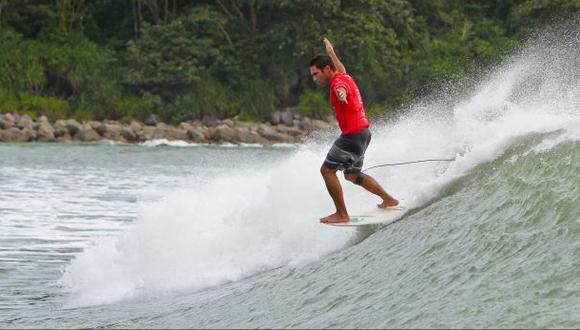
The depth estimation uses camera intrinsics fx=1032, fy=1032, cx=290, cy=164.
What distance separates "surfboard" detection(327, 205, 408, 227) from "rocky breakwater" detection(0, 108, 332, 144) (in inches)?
1038

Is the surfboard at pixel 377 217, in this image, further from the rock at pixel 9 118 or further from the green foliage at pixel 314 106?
the green foliage at pixel 314 106

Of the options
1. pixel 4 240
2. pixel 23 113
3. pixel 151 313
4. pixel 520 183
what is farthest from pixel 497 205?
pixel 23 113

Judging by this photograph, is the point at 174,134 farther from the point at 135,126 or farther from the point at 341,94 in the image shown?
the point at 341,94

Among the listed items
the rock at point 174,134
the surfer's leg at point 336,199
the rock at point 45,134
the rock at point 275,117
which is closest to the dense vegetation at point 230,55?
the rock at point 275,117

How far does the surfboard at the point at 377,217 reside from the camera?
8.07 m

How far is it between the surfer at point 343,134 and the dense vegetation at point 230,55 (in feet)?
104

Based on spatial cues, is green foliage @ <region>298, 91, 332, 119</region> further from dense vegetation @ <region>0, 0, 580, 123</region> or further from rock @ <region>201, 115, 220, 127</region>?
rock @ <region>201, 115, 220, 127</region>

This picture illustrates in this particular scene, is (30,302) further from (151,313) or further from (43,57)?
(43,57)

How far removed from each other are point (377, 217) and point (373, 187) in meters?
0.40

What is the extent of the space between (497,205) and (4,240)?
6.11 metres

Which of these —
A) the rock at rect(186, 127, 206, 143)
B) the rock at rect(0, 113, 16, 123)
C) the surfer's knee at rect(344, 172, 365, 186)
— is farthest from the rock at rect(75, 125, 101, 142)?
the surfer's knee at rect(344, 172, 365, 186)

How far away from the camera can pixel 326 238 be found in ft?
27.0

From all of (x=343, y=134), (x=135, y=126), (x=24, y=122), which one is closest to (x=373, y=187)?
(x=343, y=134)

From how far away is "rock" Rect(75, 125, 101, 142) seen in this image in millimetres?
34531
